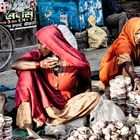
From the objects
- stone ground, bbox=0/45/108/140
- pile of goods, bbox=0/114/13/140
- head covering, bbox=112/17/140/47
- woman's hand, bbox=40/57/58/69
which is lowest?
stone ground, bbox=0/45/108/140

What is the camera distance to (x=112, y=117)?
6.79 m

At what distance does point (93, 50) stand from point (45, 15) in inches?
39.7

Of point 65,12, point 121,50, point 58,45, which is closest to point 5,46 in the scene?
point 65,12

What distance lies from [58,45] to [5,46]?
314 cm

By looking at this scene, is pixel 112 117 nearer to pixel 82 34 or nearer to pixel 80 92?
pixel 80 92

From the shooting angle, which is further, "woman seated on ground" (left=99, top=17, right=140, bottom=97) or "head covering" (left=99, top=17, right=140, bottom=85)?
"head covering" (left=99, top=17, right=140, bottom=85)

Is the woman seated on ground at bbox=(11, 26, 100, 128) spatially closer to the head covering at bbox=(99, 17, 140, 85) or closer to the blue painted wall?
the head covering at bbox=(99, 17, 140, 85)

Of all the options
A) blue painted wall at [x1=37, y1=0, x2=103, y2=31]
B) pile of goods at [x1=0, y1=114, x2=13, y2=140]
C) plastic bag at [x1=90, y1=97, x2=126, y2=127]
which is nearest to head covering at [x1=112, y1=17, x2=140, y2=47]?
plastic bag at [x1=90, y1=97, x2=126, y2=127]

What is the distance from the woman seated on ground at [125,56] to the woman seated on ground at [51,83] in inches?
21.7

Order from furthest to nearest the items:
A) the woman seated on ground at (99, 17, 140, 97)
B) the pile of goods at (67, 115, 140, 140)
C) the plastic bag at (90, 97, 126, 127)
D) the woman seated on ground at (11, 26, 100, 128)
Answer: the woman seated on ground at (99, 17, 140, 97), the woman seated on ground at (11, 26, 100, 128), the plastic bag at (90, 97, 126, 127), the pile of goods at (67, 115, 140, 140)

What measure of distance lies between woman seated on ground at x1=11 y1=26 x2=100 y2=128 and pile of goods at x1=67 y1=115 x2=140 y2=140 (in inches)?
38.9

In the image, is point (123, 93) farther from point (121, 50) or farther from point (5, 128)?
point (5, 128)

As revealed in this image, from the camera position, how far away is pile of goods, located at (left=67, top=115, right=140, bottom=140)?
232 inches

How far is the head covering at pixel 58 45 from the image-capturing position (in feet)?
22.5
